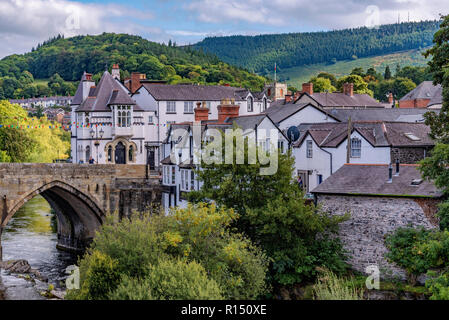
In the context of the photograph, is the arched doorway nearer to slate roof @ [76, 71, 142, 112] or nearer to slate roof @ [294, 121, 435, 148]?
slate roof @ [76, 71, 142, 112]

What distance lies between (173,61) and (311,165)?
10795cm

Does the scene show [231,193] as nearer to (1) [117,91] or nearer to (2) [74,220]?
(2) [74,220]

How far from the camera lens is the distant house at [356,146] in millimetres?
39281

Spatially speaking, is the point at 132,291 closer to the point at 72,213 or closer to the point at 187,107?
the point at 72,213

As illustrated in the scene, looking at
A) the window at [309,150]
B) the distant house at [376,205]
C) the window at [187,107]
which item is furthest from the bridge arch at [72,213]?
the distant house at [376,205]

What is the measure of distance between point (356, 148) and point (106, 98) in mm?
26764

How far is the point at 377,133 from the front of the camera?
40656mm

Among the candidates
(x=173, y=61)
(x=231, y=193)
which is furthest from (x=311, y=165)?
(x=173, y=61)

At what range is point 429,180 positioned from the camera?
94.8 ft

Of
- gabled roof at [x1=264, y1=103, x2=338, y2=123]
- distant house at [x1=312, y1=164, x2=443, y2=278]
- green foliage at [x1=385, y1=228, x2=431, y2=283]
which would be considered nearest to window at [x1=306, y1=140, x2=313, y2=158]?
gabled roof at [x1=264, y1=103, x2=338, y2=123]

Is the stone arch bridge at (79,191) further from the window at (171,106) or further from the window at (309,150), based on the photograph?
the window at (171,106)

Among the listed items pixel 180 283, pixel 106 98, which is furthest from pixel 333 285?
pixel 106 98

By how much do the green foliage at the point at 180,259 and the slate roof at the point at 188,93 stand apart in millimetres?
33376

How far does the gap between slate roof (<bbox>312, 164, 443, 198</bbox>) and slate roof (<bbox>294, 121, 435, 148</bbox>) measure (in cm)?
586
